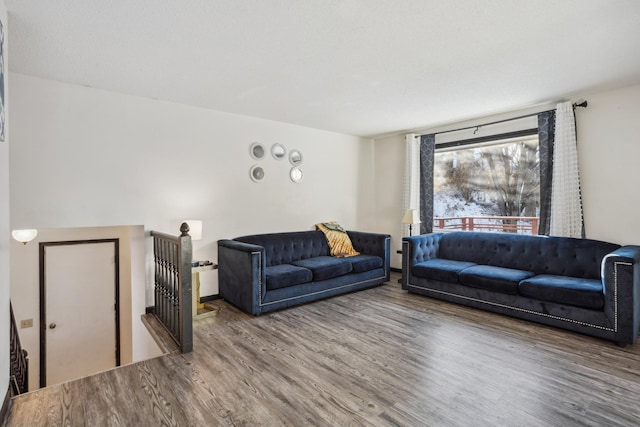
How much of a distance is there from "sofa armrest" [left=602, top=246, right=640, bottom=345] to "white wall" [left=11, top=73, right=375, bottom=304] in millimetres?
3736

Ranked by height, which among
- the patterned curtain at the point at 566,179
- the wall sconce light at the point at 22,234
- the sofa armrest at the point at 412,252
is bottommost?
the sofa armrest at the point at 412,252

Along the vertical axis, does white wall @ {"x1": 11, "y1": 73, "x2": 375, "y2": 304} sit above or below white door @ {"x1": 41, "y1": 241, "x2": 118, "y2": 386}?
above

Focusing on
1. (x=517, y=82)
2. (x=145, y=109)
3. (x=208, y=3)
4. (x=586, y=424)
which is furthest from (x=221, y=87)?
(x=586, y=424)

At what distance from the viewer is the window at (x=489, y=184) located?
Answer: 4.51 metres

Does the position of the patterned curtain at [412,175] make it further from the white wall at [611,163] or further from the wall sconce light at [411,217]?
the white wall at [611,163]

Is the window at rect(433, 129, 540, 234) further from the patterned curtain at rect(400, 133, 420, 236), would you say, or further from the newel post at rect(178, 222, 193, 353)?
the newel post at rect(178, 222, 193, 353)

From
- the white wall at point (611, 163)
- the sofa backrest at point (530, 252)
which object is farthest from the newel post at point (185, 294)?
the white wall at point (611, 163)

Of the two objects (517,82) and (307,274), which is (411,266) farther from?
(517,82)

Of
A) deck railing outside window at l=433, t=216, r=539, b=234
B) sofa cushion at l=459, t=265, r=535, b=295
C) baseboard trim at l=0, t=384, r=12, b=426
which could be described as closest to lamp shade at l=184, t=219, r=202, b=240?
baseboard trim at l=0, t=384, r=12, b=426

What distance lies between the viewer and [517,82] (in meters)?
3.36

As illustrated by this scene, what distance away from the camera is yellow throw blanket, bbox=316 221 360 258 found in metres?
5.08

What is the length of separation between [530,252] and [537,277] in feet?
1.77

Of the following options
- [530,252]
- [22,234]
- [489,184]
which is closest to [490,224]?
[489,184]

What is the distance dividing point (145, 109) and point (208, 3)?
2159 millimetres
